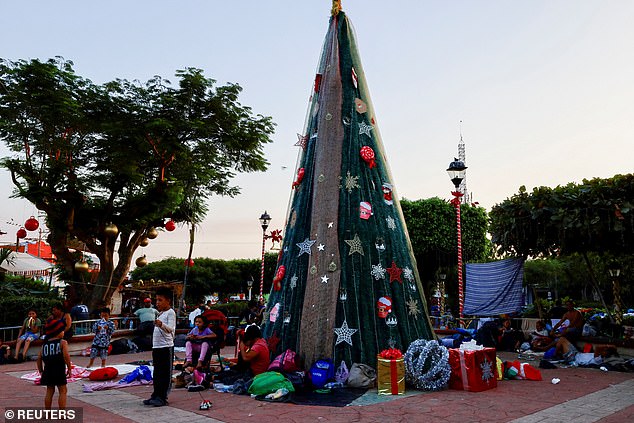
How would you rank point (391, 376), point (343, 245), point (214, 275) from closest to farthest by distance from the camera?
→ point (391, 376) < point (343, 245) < point (214, 275)

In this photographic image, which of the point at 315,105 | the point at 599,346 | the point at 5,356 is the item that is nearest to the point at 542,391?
the point at 599,346

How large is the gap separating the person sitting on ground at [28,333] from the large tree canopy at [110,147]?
641 cm

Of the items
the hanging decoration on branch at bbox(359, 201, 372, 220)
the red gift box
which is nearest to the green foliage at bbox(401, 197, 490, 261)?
the hanging decoration on branch at bbox(359, 201, 372, 220)

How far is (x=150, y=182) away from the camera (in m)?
22.0

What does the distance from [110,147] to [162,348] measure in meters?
14.2

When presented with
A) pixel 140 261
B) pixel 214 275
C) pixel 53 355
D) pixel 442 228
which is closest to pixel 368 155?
pixel 53 355

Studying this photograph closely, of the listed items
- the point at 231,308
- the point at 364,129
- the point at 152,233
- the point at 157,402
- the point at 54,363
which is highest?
the point at 364,129

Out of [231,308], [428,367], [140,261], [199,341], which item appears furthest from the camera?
[231,308]

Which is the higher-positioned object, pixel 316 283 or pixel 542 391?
pixel 316 283

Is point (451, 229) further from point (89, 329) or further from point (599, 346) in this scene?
point (89, 329)

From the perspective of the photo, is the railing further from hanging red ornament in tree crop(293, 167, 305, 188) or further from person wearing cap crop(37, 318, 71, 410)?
person wearing cap crop(37, 318, 71, 410)

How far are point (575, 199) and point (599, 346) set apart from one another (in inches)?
163

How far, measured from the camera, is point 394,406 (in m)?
7.48

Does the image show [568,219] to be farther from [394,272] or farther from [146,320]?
[146,320]
